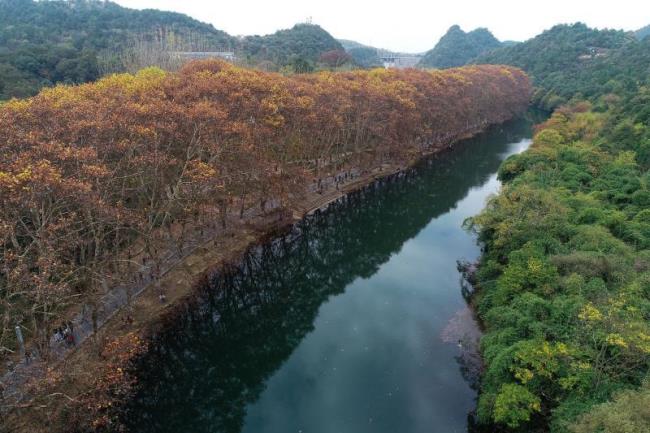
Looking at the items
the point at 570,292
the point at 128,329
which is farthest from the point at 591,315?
A: the point at 128,329

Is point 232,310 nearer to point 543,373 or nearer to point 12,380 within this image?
point 12,380

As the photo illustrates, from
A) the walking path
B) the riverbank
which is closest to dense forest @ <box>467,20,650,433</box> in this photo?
the riverbank

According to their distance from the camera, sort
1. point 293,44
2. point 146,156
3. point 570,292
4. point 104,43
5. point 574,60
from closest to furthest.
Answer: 1. point 570,292
2. point 146,156
3. point 104,43
4. point 574,60
5. point 293,44

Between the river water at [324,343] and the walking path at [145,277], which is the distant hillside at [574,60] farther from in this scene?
the river water at [324,343]

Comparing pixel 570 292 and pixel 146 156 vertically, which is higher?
pixel 146 156

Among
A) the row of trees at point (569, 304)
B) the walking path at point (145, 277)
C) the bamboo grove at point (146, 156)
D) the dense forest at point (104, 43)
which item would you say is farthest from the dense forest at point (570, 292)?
the dense forest at point (104, 43)

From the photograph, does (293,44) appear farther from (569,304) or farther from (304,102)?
(569,304)
